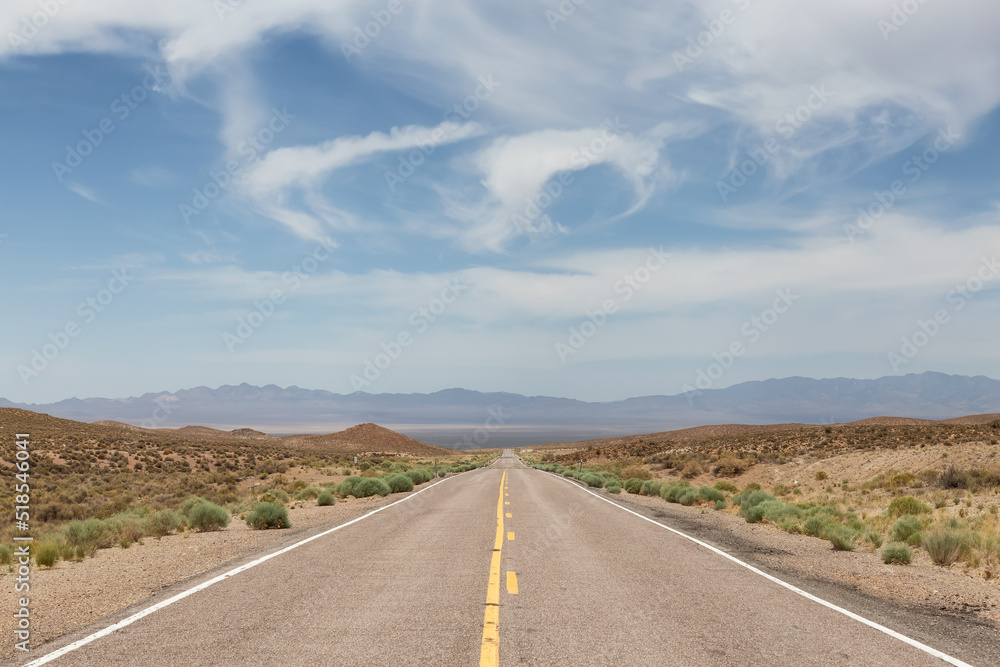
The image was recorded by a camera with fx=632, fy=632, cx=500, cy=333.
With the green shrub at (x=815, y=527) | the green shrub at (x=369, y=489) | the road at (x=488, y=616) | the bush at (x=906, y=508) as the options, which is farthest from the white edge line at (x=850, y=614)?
the green shrub at (x=369, y=489)

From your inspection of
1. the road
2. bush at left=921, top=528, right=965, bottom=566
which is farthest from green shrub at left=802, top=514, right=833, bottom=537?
the road

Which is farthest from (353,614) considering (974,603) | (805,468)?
(805,468)

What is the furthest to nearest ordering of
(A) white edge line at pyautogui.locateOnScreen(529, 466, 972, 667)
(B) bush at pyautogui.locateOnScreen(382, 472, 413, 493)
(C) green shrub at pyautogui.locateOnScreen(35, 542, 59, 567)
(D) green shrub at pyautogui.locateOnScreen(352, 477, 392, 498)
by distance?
(B) bush at pyautogui.locateOnScreen(382, 472, 413, 493) → (D) green shrub at pyautogui.locateOnScreen(352, 477, 392, 498) → (C) green shrub at pyautogui.locateOnScreen(35, 542, 59, 567) → (A) white edge line at pyautogui.locateOnScreen(529, 466, 972, 667)

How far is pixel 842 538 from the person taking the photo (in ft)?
45.2

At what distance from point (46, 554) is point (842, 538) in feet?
52.2

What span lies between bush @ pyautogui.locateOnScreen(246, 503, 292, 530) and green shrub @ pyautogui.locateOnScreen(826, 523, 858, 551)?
1316 cm

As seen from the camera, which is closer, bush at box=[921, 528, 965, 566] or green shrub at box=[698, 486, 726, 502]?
bush at box=[921, 528, 965, 566]

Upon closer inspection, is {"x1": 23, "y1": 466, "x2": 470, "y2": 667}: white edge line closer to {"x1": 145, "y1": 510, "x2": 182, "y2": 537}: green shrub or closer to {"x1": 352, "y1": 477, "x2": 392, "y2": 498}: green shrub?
{"x1": 145, "y1": 510, "x2": 182, "y2": 537}: green shrub

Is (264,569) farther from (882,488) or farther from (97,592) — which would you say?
(882,488)

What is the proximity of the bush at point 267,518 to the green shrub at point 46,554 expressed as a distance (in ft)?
15.6

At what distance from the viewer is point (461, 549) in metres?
12.1

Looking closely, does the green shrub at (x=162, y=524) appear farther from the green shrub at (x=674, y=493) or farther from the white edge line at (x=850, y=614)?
the green shrub at (x=674, y=493)

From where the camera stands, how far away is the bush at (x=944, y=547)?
12281 mm

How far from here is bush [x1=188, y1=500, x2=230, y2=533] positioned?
16156 millimetres
